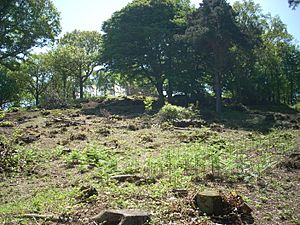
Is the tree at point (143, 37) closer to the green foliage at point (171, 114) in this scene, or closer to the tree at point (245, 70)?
the tree at point (245, 70)

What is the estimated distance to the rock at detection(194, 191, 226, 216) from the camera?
17.1 ft

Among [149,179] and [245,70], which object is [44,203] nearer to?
[149,179]

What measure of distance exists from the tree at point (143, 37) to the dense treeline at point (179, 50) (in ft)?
0.34

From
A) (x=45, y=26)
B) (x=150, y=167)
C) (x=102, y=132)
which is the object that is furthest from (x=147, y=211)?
(x=45, y=26)

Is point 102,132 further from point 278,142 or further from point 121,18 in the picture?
point 121,18

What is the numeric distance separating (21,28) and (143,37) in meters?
13.1

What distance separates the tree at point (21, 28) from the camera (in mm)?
24922

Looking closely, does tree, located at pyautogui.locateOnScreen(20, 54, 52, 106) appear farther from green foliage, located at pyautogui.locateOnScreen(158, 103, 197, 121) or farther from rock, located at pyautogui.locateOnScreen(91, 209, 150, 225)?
rock, located at pyautogui.locateOnScreen(91, 209, 150, 225)

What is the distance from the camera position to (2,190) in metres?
7.86

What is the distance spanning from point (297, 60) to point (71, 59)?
28.0 m

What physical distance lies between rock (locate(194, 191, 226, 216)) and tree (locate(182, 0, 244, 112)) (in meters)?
23.9

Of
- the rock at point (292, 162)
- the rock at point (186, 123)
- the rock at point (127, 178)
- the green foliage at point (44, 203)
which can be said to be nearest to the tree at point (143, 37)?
the rock at point (186, 123)

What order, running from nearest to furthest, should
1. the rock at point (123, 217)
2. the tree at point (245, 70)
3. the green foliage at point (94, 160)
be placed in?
the rock at point (123, 217), the green foliage at point (94, 160), the tree at point (245, 70)

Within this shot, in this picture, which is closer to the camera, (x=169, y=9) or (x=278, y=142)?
(x=278, y=142)
